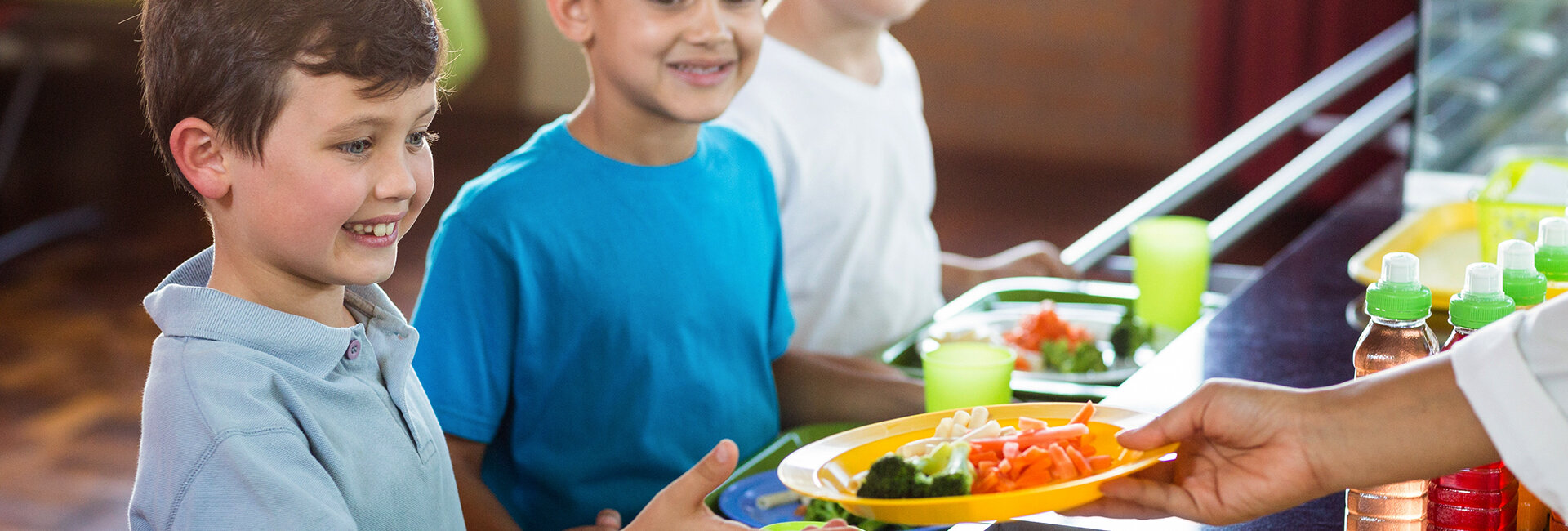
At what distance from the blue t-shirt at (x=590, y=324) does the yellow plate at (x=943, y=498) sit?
0.42 m

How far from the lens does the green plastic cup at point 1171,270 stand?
170 centimetres

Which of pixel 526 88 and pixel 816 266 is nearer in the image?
pixel 816 266

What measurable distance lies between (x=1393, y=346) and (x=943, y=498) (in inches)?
13.7

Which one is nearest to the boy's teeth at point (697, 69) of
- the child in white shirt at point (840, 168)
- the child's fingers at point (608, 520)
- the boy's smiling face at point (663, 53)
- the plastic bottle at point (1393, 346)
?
the boy's smiling face at point (663, 53)

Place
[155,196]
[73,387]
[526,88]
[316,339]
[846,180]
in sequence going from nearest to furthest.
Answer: [316,339], [846,180], [73,387], [155,196], [526,88]

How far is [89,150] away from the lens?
19.1ft

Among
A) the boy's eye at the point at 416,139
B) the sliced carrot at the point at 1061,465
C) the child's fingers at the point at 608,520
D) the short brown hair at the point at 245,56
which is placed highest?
the short brown hair at the point at 245,56

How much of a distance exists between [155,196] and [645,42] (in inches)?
187

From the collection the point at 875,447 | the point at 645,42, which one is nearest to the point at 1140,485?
the point at 875,447

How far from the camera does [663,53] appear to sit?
1344mm

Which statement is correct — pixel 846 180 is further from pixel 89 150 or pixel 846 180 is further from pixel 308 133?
pixel 89 150

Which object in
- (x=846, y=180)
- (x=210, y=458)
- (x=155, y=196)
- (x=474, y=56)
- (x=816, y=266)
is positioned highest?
(x=210, y=458)

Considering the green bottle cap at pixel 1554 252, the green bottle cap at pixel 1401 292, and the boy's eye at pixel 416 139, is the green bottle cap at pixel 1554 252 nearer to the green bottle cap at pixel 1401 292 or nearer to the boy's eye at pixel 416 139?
the green bottle cap at pixel 1401 292

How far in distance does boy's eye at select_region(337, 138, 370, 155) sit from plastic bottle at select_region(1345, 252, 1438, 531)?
0.66 meters
